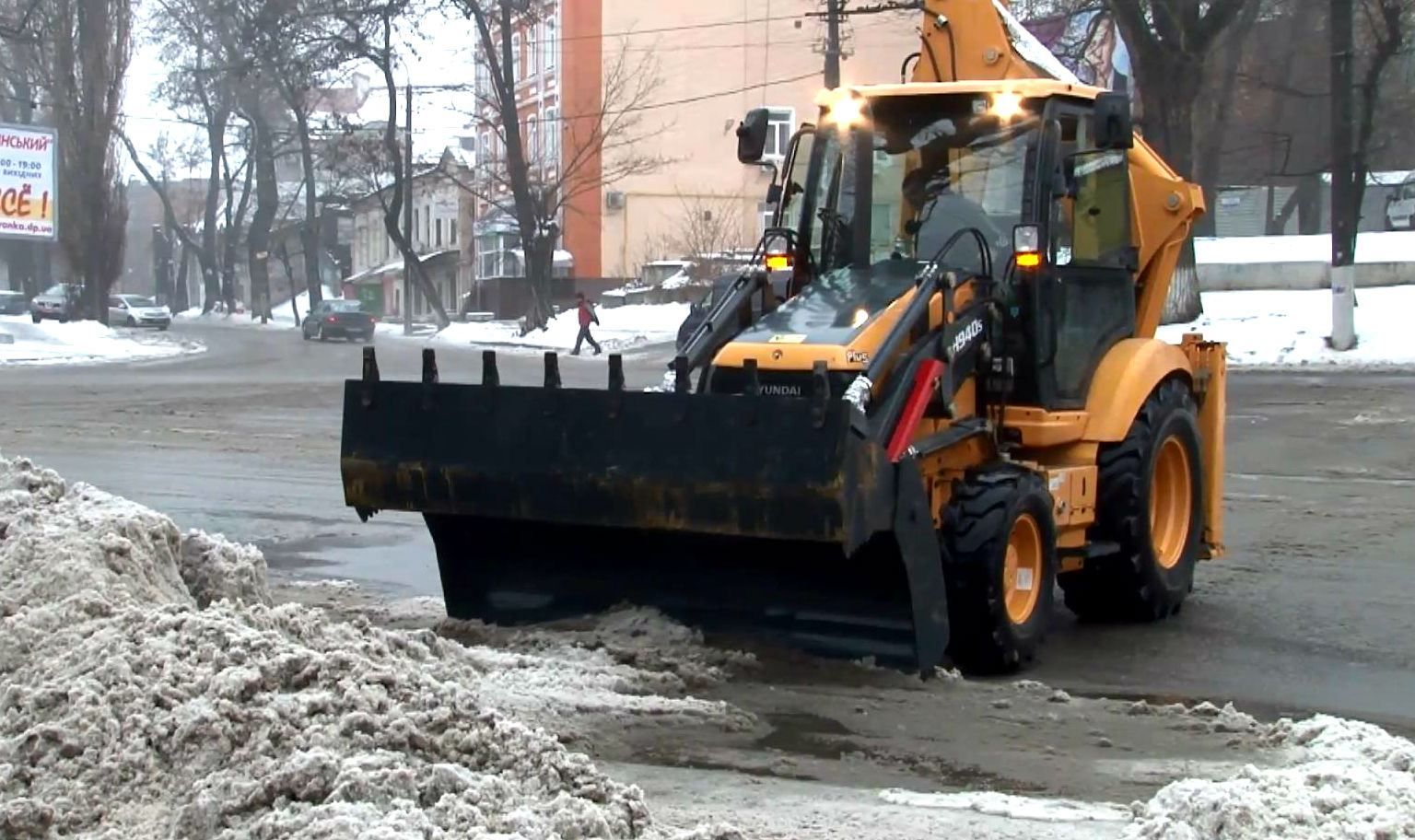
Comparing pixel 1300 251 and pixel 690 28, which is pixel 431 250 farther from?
pixel 1300 251

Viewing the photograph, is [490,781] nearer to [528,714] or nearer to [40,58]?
[528,714]

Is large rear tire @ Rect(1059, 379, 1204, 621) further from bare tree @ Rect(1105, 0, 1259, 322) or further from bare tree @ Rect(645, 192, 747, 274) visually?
bare tree @ Rect(645, 192, 747, 274)

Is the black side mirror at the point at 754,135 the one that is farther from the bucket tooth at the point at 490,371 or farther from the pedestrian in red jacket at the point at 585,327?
the pedestrian in red jacket at the point at 585,327

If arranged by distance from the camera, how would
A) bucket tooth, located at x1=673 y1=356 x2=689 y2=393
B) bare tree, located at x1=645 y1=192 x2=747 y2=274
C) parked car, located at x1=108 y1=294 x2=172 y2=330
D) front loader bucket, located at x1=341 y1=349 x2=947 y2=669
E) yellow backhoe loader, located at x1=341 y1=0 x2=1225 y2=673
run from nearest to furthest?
front loader bucket, located at x1=341 y1=349 x2=947 y2=669 → yellow backhoe loader, located at x1=341 y1=0 x2=1225 y2=673 → bucket tooth, located at x1=673 y1=356 x2=689 y2=393 → bare tree, located at x1=645 y1=192 x2=747 y2=274 → parked car, located at x1=108 y1=294 x2=172 y2=330

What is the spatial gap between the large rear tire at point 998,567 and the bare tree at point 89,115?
43958 millimetres

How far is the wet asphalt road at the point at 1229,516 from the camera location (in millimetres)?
8320

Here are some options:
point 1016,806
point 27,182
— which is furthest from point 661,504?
point 27,182

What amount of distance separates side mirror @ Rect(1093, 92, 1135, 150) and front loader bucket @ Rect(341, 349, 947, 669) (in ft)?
6.61

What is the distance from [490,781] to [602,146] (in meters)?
53.1

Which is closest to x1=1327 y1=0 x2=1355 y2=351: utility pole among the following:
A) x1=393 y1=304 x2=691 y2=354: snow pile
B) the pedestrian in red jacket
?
the pedestrian in red jacket

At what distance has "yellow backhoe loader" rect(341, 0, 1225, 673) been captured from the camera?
7.39 meters

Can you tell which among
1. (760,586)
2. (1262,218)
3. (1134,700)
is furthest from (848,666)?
(1262,218)

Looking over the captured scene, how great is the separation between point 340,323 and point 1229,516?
1833 inches

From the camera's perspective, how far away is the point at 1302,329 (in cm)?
2695
